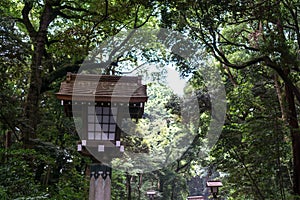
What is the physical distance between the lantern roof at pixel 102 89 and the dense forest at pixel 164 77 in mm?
705

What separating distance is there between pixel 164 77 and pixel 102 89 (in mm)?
5742

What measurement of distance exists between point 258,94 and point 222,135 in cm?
198

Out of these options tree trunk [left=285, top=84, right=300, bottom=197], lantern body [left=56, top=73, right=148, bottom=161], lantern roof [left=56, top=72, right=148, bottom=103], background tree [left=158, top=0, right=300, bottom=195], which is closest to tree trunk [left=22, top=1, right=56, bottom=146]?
lantern roof [left=56, top=72, right=148, bottom=103]

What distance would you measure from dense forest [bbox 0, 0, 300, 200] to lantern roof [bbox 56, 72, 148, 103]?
0.70m

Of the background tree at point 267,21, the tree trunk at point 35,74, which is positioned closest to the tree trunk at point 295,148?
the background tree at point 267,21

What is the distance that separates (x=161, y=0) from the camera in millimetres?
5684

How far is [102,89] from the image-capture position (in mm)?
4730

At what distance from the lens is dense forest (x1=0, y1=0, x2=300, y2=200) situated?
496 centimetres

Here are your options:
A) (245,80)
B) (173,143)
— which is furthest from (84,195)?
(173,143)

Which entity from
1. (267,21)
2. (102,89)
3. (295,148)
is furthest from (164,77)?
(102,89)

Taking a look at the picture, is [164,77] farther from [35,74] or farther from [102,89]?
[102,89]

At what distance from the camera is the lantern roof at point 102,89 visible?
4.59 m

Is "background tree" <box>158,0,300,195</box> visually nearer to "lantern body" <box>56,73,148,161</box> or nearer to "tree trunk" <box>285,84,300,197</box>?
"tree trunk" <box>285,84,300,197</box>

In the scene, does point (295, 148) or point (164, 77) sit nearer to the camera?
point (295, 148)
